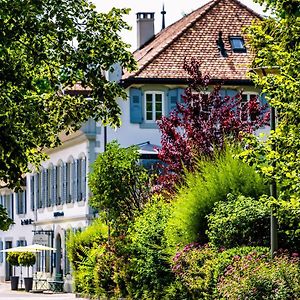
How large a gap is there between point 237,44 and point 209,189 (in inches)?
1155

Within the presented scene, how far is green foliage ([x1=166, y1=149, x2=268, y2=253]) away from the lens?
29.9m

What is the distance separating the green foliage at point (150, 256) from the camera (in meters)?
33.4

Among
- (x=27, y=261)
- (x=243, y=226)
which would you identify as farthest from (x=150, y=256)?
(x=27, y=261)

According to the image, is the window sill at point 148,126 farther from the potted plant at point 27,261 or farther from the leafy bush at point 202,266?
the leafy bush at point 202,266

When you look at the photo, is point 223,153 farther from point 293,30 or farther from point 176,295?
point 293,30

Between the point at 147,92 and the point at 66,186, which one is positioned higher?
the point at 147,92

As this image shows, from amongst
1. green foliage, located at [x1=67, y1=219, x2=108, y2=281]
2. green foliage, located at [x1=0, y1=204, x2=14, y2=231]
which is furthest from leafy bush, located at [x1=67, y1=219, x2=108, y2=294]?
green foliage, located at [x1=0, y1=204, x2=14, y2=231]

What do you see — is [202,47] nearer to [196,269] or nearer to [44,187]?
[44,187]

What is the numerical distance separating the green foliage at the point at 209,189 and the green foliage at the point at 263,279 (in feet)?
13.4

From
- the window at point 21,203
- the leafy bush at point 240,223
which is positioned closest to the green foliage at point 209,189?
the leafy bush at point 240,223

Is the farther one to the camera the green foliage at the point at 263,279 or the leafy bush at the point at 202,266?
the leafy bush at the point at 202,266

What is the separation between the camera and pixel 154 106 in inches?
2245

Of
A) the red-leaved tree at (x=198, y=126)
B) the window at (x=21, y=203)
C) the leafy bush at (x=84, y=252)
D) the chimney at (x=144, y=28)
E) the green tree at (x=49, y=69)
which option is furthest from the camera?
the window at (x=21, y=203)

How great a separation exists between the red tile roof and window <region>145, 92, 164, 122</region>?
3.05ft
